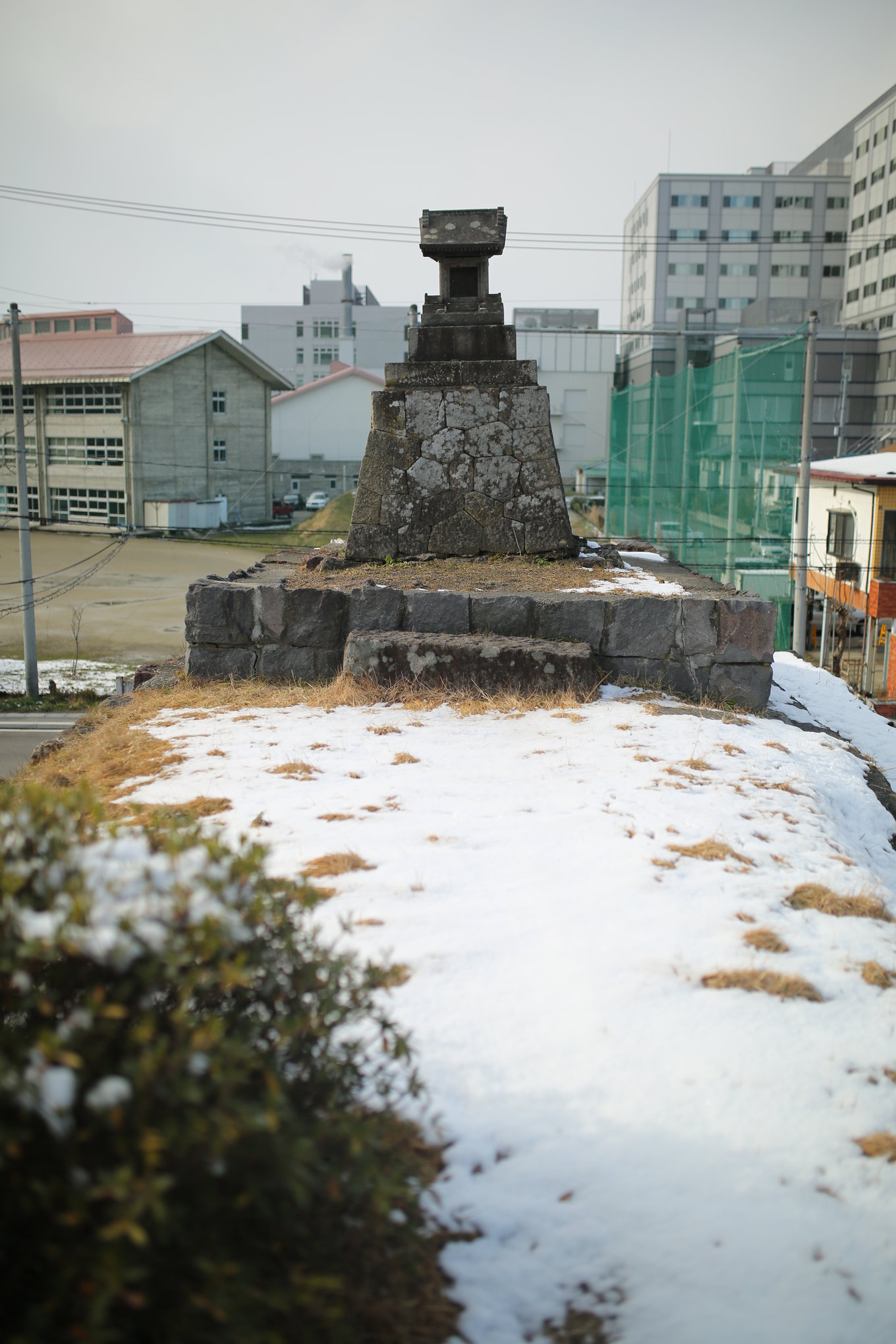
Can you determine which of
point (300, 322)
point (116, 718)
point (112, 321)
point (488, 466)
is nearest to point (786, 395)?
point (488, 466)

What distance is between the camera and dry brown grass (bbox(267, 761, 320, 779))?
4844 millimetres

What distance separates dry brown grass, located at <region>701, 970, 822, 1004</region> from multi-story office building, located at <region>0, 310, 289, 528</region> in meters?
33.1

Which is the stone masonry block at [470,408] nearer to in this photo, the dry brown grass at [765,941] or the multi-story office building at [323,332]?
the dry brown grass at [765,941]

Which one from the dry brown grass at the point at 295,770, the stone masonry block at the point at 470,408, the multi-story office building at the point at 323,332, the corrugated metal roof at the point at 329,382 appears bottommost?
the dry brown grass at the point at 295,770

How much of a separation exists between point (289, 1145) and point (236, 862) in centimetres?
53

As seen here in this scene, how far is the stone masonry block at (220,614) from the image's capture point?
22.9ft

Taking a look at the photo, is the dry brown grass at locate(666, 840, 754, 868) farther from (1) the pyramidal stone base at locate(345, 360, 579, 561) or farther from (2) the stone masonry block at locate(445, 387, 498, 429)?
(2) the stone masonry block at locate(445, 387, 498, 429)

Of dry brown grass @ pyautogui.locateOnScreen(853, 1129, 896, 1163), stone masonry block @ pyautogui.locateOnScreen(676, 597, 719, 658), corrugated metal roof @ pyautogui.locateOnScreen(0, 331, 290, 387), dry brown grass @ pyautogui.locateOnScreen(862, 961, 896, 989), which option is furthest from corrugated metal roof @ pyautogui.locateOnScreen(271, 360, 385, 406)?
dry brown grass @ pyautogui.locateOnScreen(853, 1129, 896, 1163)

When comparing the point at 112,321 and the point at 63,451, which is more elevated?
the point at 112,321

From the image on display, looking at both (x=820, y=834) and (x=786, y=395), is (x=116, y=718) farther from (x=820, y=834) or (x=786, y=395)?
(x=786, y=395)

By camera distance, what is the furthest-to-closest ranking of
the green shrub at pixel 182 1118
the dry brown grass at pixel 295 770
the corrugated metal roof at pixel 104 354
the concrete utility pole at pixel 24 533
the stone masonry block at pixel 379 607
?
the corrugated metal roof at pixel 104 354
the concrete utility pole at pixel 24 533
the stone masonry block at pixel 379 607
the dry brown grass at pixel 295 770
the green shrub at pixel 182 1118

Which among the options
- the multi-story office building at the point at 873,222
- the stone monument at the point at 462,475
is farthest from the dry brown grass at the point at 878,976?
the multi-story office building at the point at 873,222

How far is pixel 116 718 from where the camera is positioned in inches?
251

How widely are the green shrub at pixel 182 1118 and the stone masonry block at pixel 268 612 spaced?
195 inches
